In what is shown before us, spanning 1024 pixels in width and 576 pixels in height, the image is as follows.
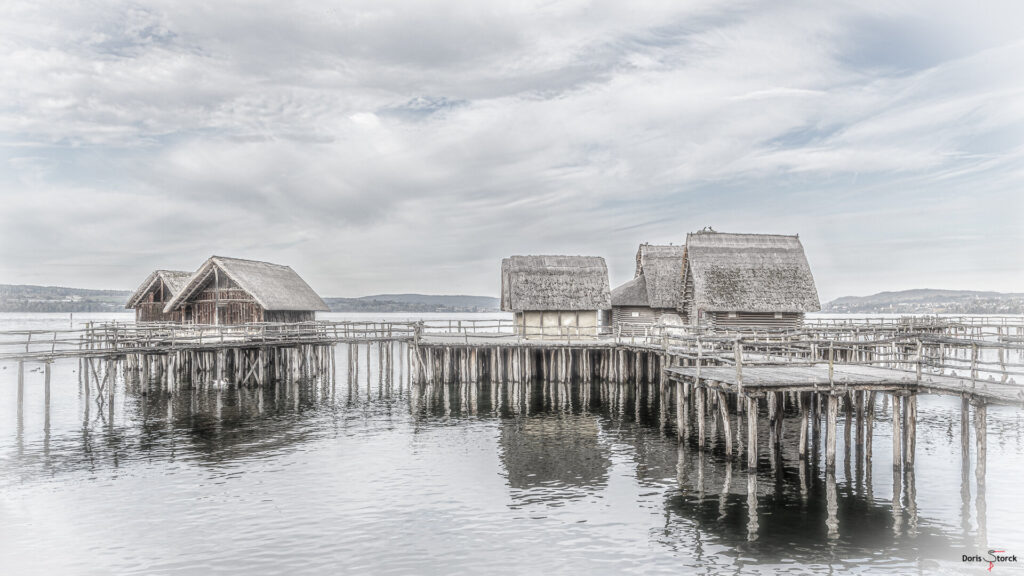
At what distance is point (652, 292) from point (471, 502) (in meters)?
27.2

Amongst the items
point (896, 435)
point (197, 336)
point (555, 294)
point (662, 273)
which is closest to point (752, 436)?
point (896, 435)

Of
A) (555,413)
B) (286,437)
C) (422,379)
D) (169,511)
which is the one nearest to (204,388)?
(422,379)

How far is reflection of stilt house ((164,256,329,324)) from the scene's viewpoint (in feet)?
118

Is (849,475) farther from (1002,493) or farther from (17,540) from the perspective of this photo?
(17,540)

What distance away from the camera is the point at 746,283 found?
114 ft

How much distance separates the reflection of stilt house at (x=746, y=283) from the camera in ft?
112

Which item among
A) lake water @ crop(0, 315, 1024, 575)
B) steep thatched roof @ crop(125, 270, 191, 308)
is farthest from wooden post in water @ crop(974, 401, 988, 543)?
steep thatched roof @ crop(125, 270, 191, 308)

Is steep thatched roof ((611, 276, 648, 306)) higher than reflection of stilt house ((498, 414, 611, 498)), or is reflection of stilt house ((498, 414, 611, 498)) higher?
steep thatched roof ((611, 276, 648, 306))

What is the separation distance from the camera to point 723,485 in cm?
1580

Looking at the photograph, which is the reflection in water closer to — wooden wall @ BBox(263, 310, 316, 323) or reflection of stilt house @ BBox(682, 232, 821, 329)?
wooden wall @ BBox(263, 310, 316, 323)

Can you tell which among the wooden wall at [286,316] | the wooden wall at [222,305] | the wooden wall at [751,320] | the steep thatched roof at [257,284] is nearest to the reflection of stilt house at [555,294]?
the wooden wall at [751,320]

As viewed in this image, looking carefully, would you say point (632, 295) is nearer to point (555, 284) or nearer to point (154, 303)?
point (555, 284)

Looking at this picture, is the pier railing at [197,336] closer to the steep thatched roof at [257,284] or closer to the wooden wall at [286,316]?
the wooden wall at [286,316]

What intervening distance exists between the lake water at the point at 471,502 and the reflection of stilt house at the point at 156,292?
18.4m
